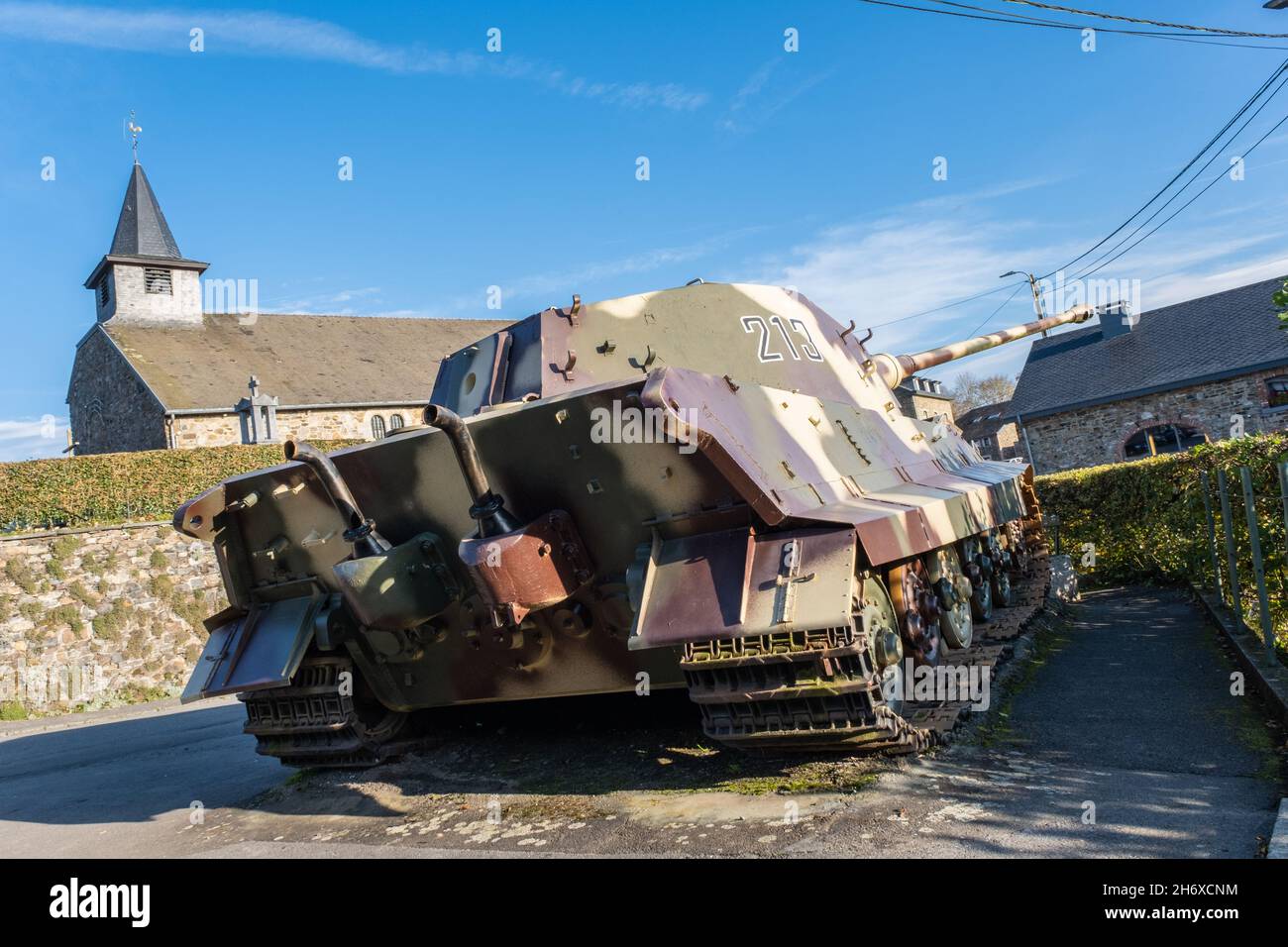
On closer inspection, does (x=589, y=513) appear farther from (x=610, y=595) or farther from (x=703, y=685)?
(x=703, y=685)

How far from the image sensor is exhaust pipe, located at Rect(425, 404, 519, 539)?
18.1 feet

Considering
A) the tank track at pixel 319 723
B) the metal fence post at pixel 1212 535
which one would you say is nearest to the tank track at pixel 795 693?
the tank track at pixel 319 723

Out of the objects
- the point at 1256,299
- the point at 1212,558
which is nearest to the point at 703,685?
the point at 1212,558

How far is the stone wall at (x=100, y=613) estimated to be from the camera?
1700 centimetres

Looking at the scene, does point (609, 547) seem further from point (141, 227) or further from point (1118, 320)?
point (141, 227)

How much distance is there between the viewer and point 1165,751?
5.61 m

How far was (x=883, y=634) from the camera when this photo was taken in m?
5.52

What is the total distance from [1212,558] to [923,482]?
4115 millimetres

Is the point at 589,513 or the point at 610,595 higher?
the point at 589,513

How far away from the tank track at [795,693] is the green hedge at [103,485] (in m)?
16.5

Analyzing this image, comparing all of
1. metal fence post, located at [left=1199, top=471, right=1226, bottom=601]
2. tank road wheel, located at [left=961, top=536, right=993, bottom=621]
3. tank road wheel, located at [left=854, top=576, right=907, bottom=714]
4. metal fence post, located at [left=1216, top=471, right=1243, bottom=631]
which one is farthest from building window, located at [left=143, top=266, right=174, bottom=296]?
tank road wheel, located at [left=854, top=576, right=907, bottom=714]

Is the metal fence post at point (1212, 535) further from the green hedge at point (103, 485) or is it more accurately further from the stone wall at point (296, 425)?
the stone wall at point (296, 425)

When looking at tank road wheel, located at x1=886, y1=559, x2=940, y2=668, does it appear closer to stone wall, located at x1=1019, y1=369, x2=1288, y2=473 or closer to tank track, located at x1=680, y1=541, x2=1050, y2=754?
tank track, located at x1=680, y1=541, x2=1050, y2=754

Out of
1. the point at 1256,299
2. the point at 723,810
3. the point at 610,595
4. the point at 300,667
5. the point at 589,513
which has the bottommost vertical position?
the point at 723,810
